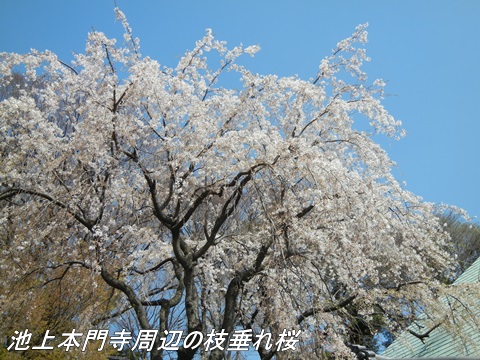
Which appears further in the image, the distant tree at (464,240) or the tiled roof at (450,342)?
the distant tree at (464,240)

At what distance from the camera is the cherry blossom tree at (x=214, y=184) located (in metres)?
6.12

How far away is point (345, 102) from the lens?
277 inches

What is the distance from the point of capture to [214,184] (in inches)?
245

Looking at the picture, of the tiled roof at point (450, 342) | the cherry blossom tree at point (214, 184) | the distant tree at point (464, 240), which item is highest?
the distant tree at point (464, 240)

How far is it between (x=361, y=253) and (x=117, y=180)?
356cm

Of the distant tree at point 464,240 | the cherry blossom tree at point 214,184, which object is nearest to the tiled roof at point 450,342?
the cherry blossom tree at point 214,184

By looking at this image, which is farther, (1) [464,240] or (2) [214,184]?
(1) [464,240]

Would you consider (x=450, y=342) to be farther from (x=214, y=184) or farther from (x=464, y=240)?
(x=464, y=240)

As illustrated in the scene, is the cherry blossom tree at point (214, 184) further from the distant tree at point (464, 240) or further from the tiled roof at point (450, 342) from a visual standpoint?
the distant tree at point (464, 240)

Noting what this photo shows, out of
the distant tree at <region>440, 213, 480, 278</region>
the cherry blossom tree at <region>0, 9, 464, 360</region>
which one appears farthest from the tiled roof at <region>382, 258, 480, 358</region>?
the distant tree at <region>440, 213, 480, 278</region>

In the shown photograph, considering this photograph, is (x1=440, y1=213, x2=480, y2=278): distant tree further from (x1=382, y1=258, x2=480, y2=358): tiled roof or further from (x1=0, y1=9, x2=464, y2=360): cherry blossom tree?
(x1=0, y1=9, x2=464, y2=360): cherry blossom tree

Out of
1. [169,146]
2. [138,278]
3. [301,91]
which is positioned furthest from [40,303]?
[301,91]

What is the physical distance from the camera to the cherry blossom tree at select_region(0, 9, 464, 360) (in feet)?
20.1

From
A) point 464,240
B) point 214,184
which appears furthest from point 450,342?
point 464,240
